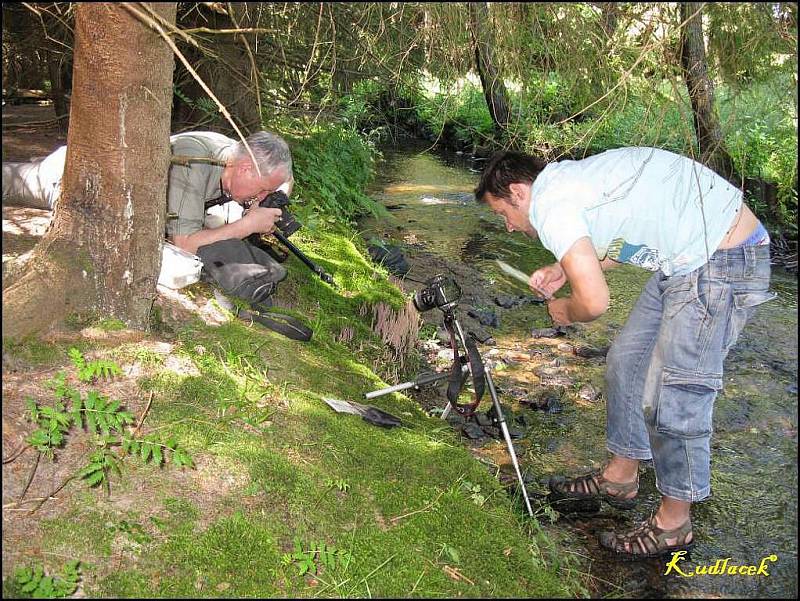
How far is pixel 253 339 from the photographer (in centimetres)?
384

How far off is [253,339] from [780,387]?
12.8 feet

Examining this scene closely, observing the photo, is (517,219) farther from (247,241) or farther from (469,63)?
(247,241)

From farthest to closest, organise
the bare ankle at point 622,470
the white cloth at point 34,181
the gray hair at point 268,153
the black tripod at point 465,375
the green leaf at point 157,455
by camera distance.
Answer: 1. the white cloth at point 34,181
2. the gray hair at point 268,153
3. the bare ankle at point 622,470
4. the black tripod at point 465,375
5. the green leaf at point 157,455

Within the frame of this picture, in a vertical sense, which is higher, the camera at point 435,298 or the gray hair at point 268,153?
the gray hair at point 268,153

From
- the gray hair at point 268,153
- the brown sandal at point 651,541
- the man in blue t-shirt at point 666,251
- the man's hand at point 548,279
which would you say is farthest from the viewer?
the gray hair at point 268,153

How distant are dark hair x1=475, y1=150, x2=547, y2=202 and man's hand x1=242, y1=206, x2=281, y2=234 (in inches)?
70.7

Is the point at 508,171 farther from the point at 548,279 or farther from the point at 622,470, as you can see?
the point at 622,470

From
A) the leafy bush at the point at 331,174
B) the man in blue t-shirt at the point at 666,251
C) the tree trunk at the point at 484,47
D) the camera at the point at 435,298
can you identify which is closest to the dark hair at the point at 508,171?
the man in blue t-shirt at the point at 666,251

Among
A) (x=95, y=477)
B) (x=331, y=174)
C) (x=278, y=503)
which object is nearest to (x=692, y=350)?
(x=278, y=503)

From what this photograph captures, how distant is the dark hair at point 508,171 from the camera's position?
9.80 feet

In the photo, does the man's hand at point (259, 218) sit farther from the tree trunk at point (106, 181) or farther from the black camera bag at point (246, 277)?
the tree trunk at point (106, 181)

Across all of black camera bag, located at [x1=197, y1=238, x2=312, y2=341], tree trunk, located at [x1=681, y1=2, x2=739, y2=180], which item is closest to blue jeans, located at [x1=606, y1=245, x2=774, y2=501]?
tree trunk, located at [x1=681, y1=2, x2=739, y2=180]

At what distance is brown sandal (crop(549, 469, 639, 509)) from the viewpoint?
379cm

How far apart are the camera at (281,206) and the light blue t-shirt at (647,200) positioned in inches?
81.8
